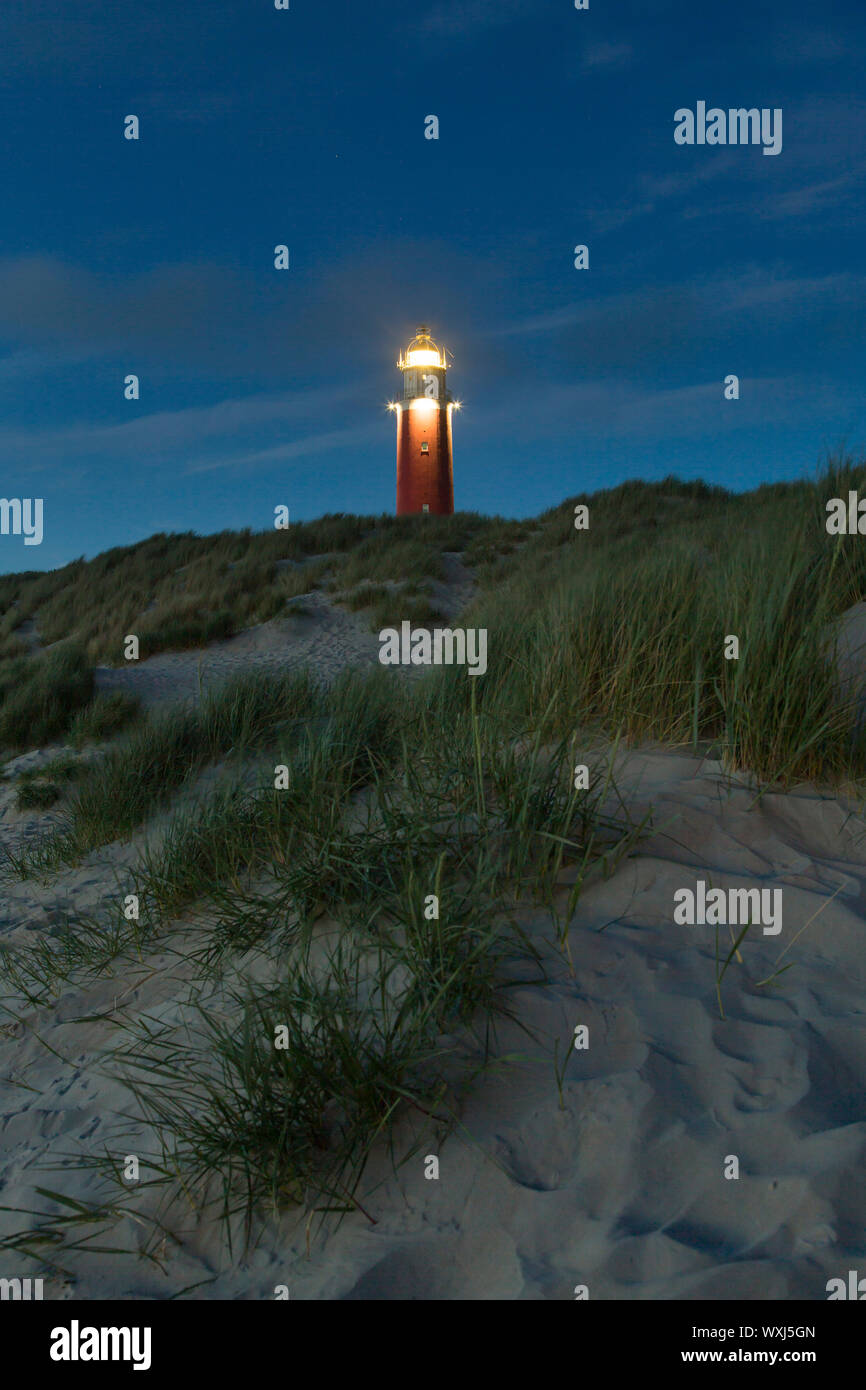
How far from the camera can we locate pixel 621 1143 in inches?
65.7

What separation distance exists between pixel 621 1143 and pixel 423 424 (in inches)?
1274

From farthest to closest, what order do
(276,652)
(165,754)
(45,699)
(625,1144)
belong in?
(276,652) → (45,699) → (165,754) → (625,1144)

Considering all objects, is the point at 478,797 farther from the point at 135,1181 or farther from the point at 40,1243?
the point at 40,1243

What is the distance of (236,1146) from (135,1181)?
0.32 meters

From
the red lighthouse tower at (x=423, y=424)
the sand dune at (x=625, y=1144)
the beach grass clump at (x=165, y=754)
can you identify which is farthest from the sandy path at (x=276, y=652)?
the red lighthouse tower at (x=423, y=424)

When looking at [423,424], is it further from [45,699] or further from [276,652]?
[45,699]

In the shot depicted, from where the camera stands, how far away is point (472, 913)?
2049 mm

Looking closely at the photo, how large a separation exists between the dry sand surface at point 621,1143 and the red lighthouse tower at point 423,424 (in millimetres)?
30166

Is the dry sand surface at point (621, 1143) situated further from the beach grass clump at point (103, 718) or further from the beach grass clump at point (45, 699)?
the beach grass clump at point (45, 699)

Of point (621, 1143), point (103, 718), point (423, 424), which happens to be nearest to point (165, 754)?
point (103, 718)

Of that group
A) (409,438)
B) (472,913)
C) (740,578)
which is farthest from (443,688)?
(409,438)

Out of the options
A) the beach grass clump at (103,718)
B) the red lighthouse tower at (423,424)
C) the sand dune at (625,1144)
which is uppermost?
the red lighthouse tower at (423,424)

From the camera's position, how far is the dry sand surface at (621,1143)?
148cm

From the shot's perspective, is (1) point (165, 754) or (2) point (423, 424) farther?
(2) point (423, 424)
